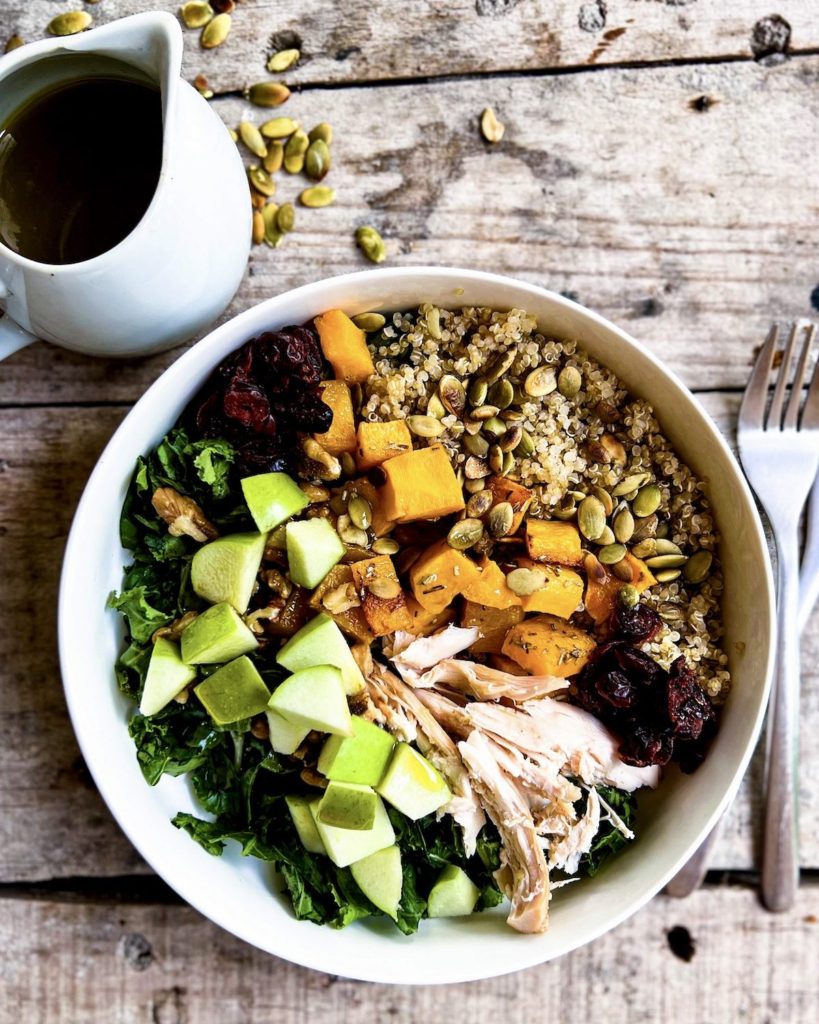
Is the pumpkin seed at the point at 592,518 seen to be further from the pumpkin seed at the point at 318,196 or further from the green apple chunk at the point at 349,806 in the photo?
the pumpkin seed at the point at 318,196

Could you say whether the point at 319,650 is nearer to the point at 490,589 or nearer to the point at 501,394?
the point at 490,589

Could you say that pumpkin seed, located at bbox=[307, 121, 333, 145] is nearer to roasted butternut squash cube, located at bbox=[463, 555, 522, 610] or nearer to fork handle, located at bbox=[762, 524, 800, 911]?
roasted butternut squash cube, located at bbox=[463, 555, 522, 610]

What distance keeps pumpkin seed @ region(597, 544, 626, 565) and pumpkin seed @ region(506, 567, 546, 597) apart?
0.12 m

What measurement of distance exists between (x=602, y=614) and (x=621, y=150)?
0.82 metres

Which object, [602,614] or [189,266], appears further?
[602,614]

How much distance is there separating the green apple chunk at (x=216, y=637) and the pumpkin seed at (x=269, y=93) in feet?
2.92

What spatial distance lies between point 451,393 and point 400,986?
1121 mm

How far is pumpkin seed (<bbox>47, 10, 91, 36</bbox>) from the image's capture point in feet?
5.49

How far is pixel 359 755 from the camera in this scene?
1466mm

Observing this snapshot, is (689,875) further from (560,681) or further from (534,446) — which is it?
(534,446)

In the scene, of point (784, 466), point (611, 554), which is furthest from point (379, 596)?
point (784, 466)

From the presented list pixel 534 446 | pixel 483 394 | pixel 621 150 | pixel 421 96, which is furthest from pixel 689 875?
pixel 421 96

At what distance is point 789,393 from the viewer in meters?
1.71

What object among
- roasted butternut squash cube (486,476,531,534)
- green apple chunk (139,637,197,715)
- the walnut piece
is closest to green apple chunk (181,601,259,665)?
green apple chunk (139,637,197,715)
